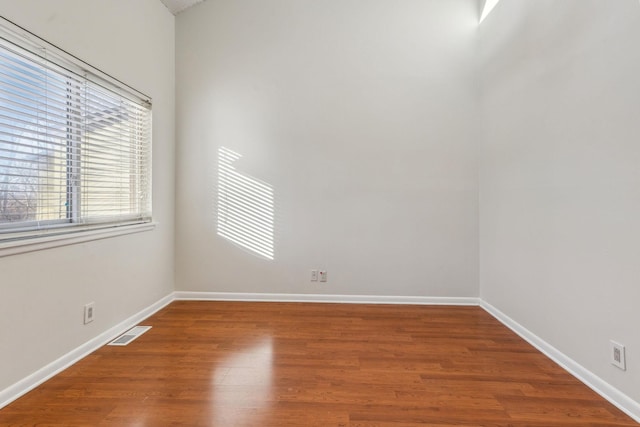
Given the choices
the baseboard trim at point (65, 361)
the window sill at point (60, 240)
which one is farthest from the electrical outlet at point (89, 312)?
the window sill at point (60, 240)

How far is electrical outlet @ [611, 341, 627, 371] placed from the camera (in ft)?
5.92

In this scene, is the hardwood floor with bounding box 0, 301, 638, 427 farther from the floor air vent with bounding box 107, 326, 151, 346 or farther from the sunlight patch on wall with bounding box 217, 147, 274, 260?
the sunlight patch on wall with bounding box 217, 147, 274, 260

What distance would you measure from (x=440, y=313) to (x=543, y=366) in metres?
1.11

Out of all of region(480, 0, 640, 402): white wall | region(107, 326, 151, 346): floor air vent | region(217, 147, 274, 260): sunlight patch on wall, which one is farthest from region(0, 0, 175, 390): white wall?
region(480, 0, 640, 402): white wall

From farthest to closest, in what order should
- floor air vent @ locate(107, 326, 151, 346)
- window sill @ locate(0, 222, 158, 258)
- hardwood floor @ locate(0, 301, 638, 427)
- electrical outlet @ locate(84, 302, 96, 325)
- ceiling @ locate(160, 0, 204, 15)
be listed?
ceiling @ locate(160, 0, 204, 15) → floor air vent @ locate(107, 326, 151, 346) → electrical outlet @ locate(84, 302, 96, 325) → window sill @ locate(0, 222, 158, 258) → hardwood floor @ locate(0, 301, 638, 427)

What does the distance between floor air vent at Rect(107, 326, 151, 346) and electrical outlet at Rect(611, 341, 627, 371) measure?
3.21m

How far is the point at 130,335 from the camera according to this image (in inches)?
108

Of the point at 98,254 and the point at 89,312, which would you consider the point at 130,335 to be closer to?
the point at 89,312

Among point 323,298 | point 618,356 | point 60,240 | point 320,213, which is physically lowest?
point 323,298

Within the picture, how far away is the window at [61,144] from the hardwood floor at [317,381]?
0.99 metres

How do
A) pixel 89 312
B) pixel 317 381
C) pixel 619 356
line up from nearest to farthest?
pixel 619 356 → pixel 317 381 → pixel 89 312

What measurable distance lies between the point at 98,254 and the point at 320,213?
201 centimetres

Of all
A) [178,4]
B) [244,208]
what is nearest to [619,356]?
[244,208]

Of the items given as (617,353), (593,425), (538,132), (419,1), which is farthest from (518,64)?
(593,425)
